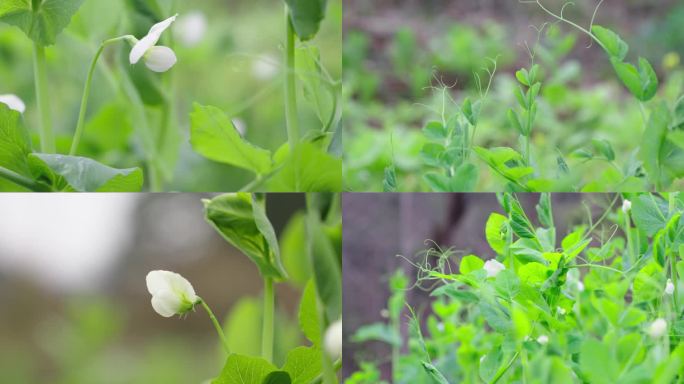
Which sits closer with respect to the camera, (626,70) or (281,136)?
(626,70)

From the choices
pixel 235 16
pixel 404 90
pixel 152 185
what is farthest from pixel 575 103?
pixel 152 185

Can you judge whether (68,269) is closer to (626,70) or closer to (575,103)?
(626,70)

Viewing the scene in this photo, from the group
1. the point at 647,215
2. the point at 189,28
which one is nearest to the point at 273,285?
the point at 647,215

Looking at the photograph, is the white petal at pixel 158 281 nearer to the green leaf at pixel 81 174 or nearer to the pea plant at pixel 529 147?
the green leaf at pixel 81 174

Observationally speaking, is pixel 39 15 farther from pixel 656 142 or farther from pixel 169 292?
pixel 656 142

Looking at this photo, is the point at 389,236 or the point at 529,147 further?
the point at 389,236

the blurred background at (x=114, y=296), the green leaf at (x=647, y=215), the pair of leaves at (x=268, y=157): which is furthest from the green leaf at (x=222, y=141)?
the blurred background at (x=114, y=296)
